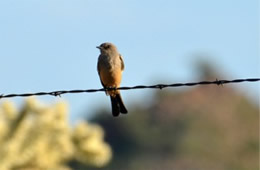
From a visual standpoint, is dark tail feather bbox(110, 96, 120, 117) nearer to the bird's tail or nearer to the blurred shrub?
the bird's tail

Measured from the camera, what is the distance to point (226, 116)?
7962cm

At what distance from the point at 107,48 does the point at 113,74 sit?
77cm

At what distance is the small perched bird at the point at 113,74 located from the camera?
15203mm

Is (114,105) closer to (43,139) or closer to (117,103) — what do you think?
(117,103)

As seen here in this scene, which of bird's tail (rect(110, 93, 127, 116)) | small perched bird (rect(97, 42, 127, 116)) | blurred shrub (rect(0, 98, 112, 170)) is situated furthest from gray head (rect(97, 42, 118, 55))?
blurred shrub (rect(0, 98, 112, 170))

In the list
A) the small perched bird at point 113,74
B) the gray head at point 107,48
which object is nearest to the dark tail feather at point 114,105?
the small perched bird at point 113,74

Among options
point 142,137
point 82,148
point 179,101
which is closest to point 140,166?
point 142,137

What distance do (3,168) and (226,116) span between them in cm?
6272

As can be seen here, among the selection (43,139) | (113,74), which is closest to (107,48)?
(113,74)

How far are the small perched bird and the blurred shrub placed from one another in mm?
2259

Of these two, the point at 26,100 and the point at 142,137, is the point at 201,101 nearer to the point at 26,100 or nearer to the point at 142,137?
the point at 142,137

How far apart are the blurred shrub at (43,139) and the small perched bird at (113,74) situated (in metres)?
2.26

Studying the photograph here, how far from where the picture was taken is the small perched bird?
1520 centimetres

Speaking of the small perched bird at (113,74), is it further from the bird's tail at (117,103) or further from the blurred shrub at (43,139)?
the blurred shrub at (43,139)
